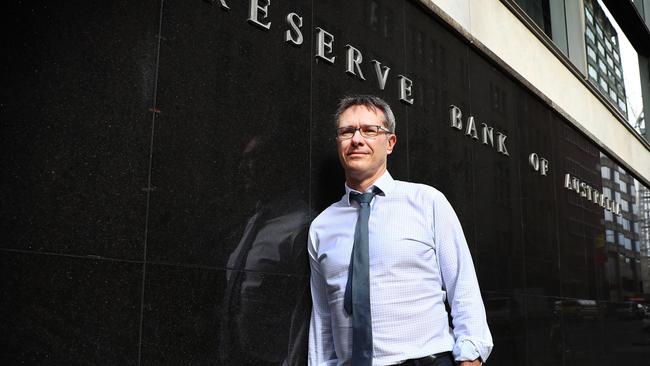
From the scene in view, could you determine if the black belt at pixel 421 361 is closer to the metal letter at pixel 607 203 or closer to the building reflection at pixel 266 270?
the building reflection at pixel 266 270

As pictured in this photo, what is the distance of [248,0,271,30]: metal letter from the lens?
4012mm

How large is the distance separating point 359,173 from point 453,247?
2.24ft

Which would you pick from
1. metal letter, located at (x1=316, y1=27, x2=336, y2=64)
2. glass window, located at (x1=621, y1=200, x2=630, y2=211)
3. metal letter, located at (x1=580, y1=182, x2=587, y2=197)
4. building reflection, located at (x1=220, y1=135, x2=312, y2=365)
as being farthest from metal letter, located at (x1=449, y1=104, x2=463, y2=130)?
glass window, located at (x1=621, y1=200, x2=630, y2=211)

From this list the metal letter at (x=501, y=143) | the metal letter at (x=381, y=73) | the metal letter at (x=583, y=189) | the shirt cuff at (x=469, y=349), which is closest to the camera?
the shirt cuff at (x=469, y=349)

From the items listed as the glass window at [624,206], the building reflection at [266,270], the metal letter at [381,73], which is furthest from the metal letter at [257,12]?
the glass window at [624,206]

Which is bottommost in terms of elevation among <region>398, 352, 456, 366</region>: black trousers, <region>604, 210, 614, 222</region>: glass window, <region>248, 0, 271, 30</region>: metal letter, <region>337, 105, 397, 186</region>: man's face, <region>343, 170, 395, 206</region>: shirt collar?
<region>398, 352, 456, 366</region>: black trousers

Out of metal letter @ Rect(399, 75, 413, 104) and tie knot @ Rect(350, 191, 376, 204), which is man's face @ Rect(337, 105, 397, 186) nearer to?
tie knot @ Rect(350, 191, 376, 204)

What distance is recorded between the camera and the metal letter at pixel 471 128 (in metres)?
6.66

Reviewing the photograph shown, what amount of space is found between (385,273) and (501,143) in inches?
175

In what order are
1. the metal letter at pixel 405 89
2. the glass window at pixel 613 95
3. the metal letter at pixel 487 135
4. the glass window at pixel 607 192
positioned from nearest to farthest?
the metal letter at pixel 405 89, the metal letter at pixel 487 135, the glass window at pixel 607 192, the glass window at pixel 613 95

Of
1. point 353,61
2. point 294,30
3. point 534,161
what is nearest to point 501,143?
point 534,161

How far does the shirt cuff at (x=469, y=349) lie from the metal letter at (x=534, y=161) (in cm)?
535

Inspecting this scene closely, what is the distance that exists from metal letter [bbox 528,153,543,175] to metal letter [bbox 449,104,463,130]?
6.59 ft

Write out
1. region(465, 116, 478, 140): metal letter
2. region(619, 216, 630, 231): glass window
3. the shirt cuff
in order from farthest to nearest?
region(619, 216, 630, 231): glass window, region(465, 116, 478, 140): metal letter, the shirt cuff
